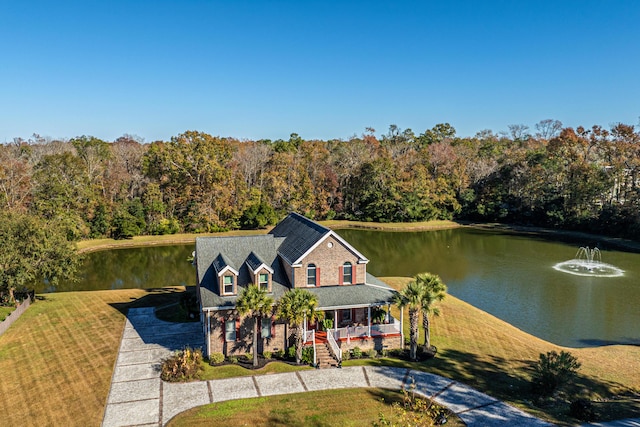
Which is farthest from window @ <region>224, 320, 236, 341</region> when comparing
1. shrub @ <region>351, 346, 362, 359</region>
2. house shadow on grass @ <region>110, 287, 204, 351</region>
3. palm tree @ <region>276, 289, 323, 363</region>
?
shrub @ <region>351, 346, 362, 359</region>

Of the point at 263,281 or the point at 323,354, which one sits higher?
the point at 263,281

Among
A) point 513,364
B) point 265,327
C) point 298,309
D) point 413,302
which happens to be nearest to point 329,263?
point 298,309

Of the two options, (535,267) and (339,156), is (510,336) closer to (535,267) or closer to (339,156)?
(535,267)

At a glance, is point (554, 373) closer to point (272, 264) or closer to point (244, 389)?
point (244, 389)

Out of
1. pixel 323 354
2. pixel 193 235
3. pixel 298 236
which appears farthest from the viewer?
pixel 193 235

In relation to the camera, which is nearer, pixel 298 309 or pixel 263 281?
pixel 298 309

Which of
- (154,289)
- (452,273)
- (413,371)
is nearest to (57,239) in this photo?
(154,289)

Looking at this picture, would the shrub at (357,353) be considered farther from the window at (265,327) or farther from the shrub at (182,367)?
the shrub at (182,367)

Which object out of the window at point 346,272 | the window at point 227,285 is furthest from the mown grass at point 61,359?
the window at point 346,272
